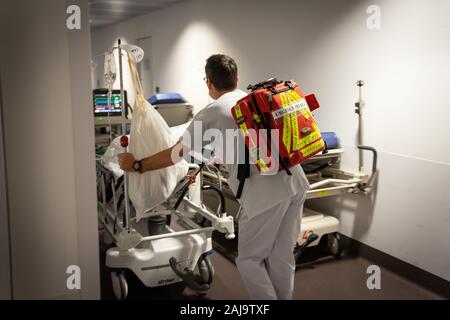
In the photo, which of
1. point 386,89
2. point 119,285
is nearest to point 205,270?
point 119,285

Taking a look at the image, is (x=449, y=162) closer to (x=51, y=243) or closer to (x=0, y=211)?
(x=51, y=243)

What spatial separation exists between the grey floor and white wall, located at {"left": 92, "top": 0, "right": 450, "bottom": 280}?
19cm

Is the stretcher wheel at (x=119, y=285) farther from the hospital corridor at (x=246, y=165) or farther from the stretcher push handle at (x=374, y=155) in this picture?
the stretcher push handle at (x=374, y=155)

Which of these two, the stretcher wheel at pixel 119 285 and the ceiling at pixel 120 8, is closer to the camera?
the stretcher wheel at pixel 119 285

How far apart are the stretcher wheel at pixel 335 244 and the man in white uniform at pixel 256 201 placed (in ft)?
3.66

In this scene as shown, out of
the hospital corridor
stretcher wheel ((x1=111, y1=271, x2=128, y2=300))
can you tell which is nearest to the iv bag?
the hospital corridor

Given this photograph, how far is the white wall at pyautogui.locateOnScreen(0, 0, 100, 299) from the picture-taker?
179 cm

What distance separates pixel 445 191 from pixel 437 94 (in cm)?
57

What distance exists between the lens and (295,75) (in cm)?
364

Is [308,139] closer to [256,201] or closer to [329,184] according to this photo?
[256,201]

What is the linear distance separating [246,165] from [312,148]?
306mm

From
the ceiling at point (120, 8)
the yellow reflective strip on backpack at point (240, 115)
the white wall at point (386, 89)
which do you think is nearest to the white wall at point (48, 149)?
the yellow reflective strip on backpack at point (240, 115)

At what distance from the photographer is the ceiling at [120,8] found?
18.5 feet

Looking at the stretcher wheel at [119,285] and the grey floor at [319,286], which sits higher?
the stretcher wheel at [119,285]
